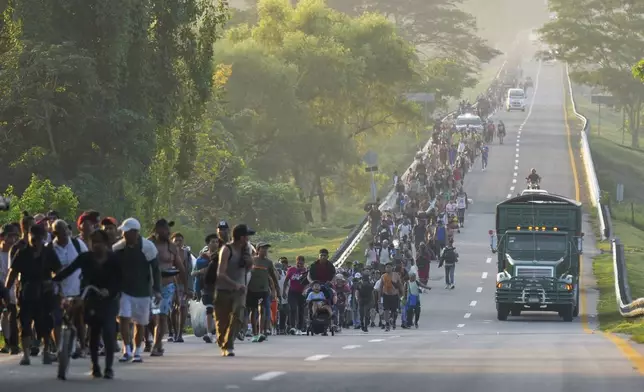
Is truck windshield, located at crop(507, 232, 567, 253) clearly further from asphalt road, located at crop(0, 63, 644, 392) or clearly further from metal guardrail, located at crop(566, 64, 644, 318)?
asphalt road, located at crop(0, 63, 644, 392)

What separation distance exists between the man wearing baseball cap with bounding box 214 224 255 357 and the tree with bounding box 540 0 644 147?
10421 cm

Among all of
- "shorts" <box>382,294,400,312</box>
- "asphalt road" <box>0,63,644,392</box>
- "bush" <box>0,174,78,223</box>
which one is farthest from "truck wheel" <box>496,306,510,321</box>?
"bush" <box>0,174,78,223</box>

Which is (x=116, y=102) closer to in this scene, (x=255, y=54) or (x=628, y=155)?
(x=255, y=54)

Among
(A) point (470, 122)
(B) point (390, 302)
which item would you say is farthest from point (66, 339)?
(A) point (470, 122)

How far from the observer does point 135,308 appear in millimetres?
18812

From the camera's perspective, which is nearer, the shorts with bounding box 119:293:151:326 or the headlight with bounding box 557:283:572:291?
the shorts with bounding box 119:293:151:326

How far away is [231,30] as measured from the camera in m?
87.5

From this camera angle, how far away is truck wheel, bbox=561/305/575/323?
135 ft

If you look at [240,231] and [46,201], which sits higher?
[240,231]

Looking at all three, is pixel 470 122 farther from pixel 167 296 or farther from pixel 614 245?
pixel 167 296

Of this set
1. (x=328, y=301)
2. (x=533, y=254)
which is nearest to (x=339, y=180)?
(x=533, y=254)

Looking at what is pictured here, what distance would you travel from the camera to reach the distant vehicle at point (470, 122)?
100 m

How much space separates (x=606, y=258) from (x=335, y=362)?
39524 millimetres

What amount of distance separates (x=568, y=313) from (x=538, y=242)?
215cm
